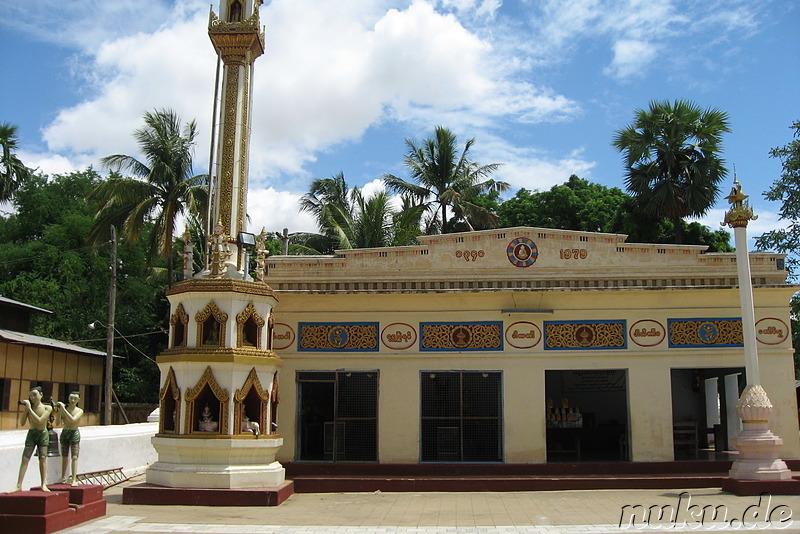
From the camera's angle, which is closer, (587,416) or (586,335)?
(586,335)

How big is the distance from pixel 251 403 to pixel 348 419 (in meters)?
3.13

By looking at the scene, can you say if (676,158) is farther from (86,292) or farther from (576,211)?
(86,292)

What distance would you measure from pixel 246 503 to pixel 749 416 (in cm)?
927

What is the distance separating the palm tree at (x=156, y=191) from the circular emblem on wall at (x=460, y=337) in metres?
13.5

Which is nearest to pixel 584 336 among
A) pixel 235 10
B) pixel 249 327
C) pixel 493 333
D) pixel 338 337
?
pixel 493 333

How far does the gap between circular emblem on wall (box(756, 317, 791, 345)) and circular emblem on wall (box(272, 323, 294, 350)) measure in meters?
10.3

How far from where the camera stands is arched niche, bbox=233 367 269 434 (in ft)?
44.4

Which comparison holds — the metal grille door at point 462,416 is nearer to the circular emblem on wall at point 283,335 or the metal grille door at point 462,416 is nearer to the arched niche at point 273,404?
the circular emblem on wall at point 283,335

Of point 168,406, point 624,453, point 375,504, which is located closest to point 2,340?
point 168,406

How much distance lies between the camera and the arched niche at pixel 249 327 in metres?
14.0

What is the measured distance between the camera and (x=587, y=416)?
21375mm

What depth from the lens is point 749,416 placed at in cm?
1385

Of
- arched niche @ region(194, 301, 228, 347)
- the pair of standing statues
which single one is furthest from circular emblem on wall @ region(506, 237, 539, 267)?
the pair of standing statues

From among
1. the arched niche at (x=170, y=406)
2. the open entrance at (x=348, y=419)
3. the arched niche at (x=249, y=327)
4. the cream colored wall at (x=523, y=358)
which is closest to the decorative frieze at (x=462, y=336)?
the cream colored wall at (x=523, y=358)
